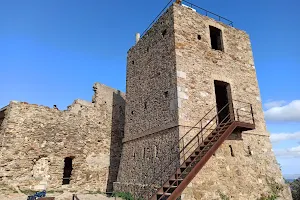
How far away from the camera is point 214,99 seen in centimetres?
948

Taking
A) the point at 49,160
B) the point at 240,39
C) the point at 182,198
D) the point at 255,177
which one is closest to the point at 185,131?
the point at 182,198

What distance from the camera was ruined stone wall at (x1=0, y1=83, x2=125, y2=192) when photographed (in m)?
10.6

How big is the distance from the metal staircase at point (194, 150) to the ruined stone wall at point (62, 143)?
5207mm

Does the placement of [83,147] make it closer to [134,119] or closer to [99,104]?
[99,104]

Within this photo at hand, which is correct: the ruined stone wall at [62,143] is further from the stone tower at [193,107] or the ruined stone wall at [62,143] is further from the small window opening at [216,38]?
the small window opening at [216,38]

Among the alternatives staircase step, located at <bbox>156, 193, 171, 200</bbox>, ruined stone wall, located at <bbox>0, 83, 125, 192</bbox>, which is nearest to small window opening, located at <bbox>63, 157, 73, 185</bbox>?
ruined stone wall, located at <bbox>0, 83, 125, 192</bbox>

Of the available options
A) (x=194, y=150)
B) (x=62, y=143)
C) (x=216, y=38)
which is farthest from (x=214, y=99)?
(x=62, y=143)

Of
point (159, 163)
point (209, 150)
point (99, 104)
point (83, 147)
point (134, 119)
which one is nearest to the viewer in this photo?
point (209, 150)

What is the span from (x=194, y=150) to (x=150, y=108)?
3.36 meters

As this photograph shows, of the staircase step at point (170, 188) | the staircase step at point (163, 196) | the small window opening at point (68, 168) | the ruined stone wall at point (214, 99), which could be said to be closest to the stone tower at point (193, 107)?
the ruined stone wall at point (214, 99)

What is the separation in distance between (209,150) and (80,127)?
8.58 metres

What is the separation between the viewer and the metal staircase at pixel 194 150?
21.5 feet

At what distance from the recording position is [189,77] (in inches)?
360

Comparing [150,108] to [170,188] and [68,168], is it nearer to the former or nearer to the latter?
[170,188]
